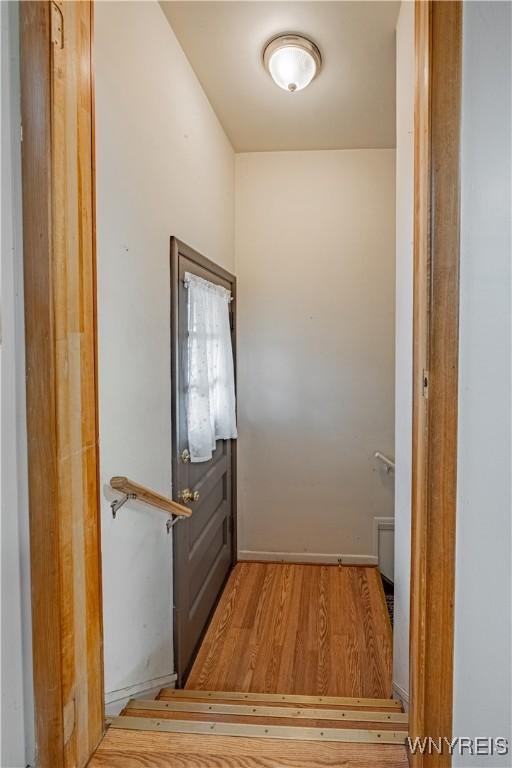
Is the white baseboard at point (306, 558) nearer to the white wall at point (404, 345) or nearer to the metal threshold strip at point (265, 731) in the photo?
the white wall at point (404, 345)

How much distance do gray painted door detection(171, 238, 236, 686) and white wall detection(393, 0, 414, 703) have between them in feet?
3.06

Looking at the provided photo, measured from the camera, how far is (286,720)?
1.59m

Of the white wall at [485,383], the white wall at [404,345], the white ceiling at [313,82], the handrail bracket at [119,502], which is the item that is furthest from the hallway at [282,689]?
the white ceiling at [313,82]

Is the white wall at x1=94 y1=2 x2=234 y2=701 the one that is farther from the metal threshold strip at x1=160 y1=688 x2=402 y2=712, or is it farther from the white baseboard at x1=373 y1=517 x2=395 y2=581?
the white baseboard at x1=373 y1=517 x2=395 y2=581

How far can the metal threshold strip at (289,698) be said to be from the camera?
5.88ft

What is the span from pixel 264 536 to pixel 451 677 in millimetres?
2730

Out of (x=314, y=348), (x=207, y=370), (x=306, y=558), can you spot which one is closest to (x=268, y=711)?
(x=207, y=370)

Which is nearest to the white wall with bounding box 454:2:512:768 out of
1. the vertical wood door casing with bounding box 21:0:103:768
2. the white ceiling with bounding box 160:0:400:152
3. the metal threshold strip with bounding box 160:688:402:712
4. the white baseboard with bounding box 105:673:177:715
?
the vertical wood door casing with bounding box 21:0:103:768

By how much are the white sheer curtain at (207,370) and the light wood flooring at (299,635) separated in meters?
1.02

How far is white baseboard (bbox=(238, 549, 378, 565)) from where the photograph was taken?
3.53m

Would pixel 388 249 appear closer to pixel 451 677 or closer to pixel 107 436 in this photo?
pixel 107 436

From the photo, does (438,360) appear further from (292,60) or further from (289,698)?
(292,60)

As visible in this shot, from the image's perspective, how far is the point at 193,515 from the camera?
2.48 metres

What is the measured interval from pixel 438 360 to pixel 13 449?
847mm
